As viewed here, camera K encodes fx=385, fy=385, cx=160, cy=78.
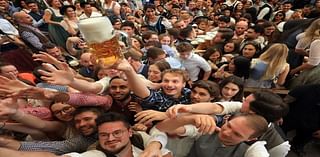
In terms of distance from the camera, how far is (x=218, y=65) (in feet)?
11.2

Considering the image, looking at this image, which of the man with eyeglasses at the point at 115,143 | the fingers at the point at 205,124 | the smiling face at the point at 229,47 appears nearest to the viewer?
the fingers at the point at 205,124

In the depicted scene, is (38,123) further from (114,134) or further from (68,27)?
(68,27)

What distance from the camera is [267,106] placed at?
70.0 inches

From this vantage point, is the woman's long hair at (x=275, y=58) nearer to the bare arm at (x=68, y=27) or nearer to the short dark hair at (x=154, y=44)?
the short dark hair at (x=154, y=44)

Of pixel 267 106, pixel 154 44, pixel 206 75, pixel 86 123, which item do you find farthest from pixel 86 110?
pixel 154 44

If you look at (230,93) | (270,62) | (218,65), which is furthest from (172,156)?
(218,65)

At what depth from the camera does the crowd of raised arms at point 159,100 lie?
4.93 feet

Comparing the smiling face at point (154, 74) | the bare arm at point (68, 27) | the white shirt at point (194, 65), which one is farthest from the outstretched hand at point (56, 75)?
the bare arm at point (68, 27)

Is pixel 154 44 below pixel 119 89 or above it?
below

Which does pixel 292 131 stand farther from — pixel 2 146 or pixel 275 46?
pixel 2 146

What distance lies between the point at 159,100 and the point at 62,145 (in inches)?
21.8

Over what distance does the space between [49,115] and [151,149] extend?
2.05ft

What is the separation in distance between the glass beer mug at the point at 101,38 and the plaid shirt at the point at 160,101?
445 mm

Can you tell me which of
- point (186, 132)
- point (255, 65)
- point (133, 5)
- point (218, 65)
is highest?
point (186, 132)
